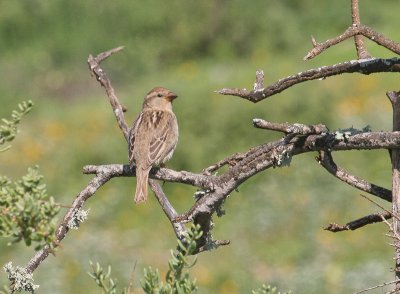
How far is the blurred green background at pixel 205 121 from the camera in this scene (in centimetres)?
1159

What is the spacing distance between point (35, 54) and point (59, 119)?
12.9 ft

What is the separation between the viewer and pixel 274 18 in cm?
2044

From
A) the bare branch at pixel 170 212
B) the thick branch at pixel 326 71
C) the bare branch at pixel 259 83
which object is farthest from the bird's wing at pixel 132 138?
the thick branch at pixel 326 71

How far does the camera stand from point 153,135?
249 inches

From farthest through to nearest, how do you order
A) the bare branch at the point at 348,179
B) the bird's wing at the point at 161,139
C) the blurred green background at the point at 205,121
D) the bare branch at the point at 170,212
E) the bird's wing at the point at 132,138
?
1. the blurred green background at the point at 205,121
2. the bird's wing at the point at 161,139
3. the bird's wing at the point at 132,138
4. the bare branch at the point at 170,212
5. the bare branch at the point at 348,179

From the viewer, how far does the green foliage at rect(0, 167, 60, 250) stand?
2.32m

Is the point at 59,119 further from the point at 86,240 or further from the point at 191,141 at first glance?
the point at 86,240

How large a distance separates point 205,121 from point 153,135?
8785 mm

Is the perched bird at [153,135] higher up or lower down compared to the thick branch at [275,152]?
higher up

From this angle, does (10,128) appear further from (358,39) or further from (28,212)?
(358,39)

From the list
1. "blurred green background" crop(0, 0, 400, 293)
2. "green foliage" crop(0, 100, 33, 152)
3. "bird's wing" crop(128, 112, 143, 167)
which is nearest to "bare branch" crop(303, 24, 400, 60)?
"green foliage" crop(0, 100, 33, 152)

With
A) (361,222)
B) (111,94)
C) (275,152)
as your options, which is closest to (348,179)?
(361,222)

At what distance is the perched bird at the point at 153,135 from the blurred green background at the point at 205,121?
11.2 ft

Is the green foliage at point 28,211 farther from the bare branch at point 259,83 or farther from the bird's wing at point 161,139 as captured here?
the bird's wing at point 161,139
